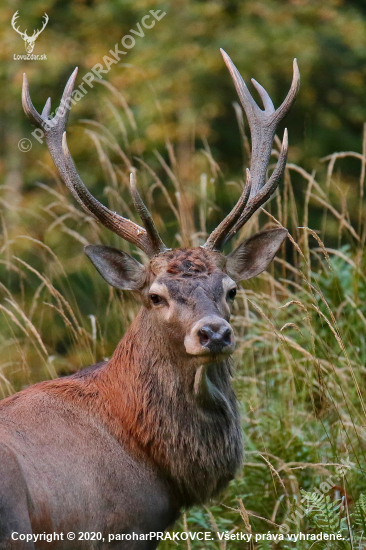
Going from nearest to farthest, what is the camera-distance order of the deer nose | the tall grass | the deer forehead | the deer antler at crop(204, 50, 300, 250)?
the deer nose → the deer forehead → the deer antler at crop(204, 50, 300, 250) → the tall grass

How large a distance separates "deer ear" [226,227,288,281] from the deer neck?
1.91 feet

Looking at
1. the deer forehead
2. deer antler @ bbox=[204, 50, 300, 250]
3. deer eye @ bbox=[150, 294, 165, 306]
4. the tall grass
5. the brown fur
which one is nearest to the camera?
the brown fur

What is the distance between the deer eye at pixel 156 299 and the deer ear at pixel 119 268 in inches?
8.7

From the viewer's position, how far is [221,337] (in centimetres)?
347

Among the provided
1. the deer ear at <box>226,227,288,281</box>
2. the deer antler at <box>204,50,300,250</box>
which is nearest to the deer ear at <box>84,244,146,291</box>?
the deer antler at <box>204,50,300,250</box>

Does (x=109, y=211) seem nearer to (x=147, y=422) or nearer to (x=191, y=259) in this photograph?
(x=191, y=259)

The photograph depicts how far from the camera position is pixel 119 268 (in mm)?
4184

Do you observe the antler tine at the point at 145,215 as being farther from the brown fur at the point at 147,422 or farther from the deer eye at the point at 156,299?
the deer eye at the point at 156,299

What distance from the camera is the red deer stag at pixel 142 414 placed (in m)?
3.48

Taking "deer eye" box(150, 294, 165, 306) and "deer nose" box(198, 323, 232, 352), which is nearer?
"deer nose" box(198, 323, 232, 352)

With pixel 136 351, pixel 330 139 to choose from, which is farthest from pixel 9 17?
pixel 136 351

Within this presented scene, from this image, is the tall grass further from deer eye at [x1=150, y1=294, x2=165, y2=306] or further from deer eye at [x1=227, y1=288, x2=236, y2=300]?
deer eye at [x1=150, y1=294, x2=165, y2=306]

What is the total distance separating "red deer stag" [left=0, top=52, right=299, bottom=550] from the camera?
3.48 m

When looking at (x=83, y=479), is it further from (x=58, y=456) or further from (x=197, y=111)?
(x=197, y=111)
